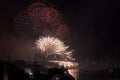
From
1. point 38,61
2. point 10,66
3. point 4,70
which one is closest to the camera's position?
point 4,70

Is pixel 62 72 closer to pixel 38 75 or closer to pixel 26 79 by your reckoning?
pixel 38 75

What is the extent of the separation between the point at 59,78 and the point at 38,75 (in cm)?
620

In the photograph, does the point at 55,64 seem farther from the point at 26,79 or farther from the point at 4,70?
the point at 4,70

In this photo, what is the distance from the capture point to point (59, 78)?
74875 millimetres

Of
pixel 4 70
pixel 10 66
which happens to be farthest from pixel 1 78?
pixel 10 66

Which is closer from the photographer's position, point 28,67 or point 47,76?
point 47,76

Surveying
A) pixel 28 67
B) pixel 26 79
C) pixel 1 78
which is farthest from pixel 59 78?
pixel 1 78

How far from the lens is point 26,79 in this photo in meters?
52.6

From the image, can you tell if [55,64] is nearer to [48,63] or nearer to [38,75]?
[48,63]

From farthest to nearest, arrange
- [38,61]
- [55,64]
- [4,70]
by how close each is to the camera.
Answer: [55,64] → [38,61] → [4,70]

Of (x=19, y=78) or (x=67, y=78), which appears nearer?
(x=19, y=78)

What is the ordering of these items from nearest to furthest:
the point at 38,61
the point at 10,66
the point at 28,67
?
the point at 10,66
the point at 28,67
the point at 38,61

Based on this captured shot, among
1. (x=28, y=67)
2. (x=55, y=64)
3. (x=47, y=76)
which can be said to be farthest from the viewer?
(x=55, y=64)

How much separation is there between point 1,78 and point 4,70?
146 centimetres
